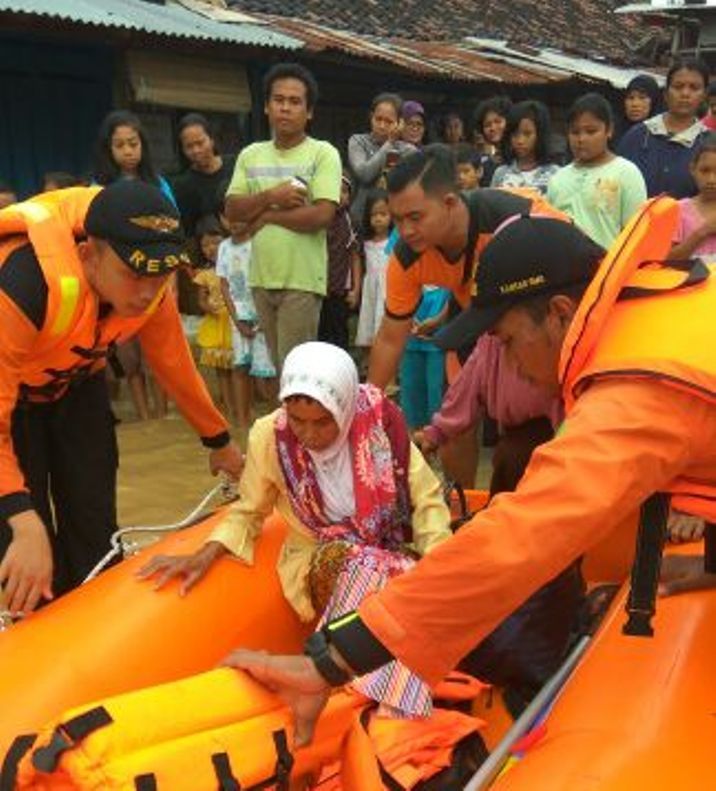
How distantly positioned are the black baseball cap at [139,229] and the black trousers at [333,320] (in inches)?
137

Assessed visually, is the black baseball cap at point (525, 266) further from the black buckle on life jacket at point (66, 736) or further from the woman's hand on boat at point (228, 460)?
the woman's hand on boat at point (228, 460)

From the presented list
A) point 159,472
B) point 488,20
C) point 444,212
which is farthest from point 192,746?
point 488,20

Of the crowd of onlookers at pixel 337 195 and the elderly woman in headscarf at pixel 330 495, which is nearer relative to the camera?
the elderly woman in headscarf at pixel 330 495

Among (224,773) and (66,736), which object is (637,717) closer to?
(224,773)

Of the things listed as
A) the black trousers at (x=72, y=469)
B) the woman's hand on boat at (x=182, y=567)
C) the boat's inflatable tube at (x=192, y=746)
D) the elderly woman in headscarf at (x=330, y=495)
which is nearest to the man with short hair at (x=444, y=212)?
the elderly woman in headscarf at (x=330, y=495)

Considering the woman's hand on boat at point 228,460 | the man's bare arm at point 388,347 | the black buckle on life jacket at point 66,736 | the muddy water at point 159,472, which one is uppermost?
the man's bare arm at point 388,347

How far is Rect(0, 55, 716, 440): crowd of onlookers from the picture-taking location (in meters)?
4.38

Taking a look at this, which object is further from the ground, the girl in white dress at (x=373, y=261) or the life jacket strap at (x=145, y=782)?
the girl in white dress at (x=373, y=261)

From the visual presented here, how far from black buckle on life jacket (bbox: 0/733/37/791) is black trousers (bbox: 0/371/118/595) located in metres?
1.01

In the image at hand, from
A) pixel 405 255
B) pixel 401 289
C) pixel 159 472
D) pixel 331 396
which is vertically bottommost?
Answer: pixel 159 472

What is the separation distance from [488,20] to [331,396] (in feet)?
41.5

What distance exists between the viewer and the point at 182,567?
2.45 meters

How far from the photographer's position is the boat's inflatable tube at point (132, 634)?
2.11 m

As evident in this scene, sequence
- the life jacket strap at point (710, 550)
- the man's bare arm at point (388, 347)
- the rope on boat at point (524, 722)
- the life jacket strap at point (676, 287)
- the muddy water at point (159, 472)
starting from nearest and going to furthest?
1. the life jacket strap at point (676, 287)
2. the rope on boat at point (524, 722)
3. the life jacket strap at point (710, 550)
4. the man's bare arm at point (388, 347)
5. the muddy water at point (159, 472)
